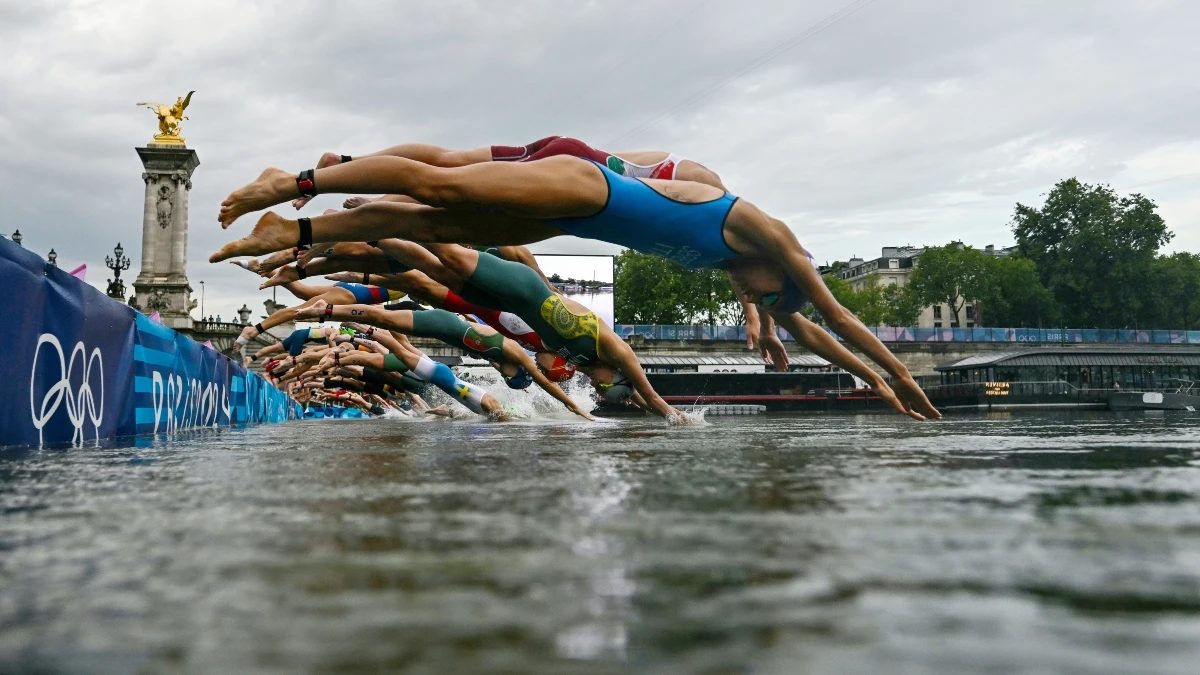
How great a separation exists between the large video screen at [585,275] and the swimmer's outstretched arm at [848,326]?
117 ft

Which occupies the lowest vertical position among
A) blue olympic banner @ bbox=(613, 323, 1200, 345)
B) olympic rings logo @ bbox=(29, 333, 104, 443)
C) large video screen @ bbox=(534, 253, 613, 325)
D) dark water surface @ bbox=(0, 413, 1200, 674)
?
dark water surface @ bbox=(0, 413, 1200, 674)

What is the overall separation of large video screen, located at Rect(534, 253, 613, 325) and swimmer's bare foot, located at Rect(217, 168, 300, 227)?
39.0 meters

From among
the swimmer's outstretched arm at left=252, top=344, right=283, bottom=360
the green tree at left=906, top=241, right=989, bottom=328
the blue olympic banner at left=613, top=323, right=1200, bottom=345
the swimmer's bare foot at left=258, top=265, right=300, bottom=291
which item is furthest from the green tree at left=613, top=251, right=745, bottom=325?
the swimmer's bare foot at left=258, top=265, right=300, bottom=291

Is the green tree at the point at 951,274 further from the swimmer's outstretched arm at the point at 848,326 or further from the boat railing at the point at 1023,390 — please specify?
the swimmer's outstretched arm at the point at 848,326

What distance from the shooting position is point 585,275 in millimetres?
44656

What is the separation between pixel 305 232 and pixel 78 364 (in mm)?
2198

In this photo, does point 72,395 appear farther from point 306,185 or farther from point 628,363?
point 628,363

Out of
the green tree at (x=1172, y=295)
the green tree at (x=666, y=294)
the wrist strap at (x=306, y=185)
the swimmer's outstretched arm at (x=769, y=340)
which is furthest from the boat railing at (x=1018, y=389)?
the wrist strap at (x=306, y=185)

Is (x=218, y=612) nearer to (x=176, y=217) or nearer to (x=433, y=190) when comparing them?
(x=433, y=190)

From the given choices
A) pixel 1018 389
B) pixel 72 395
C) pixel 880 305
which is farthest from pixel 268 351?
pixel 880 305

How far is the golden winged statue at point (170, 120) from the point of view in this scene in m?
56.1

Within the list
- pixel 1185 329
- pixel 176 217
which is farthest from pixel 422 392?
pixel 1185 329

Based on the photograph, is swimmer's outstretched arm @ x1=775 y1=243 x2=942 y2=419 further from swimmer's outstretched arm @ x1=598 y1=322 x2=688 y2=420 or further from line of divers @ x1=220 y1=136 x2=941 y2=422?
swimmer's outstretched arm @ x1=598 y1=322 x2=688 y2=420

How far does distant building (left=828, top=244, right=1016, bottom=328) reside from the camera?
322 feet
